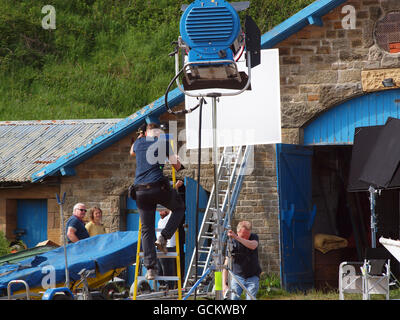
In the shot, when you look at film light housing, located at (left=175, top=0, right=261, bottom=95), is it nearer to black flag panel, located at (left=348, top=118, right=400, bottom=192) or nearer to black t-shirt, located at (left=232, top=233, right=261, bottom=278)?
black t-shirt, located at (left=232, top=233, right=261, bottom=278)

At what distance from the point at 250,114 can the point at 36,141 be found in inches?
316

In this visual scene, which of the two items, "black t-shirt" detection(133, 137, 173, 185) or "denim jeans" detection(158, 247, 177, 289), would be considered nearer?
"black t-shirt" detection(133, 137, 173, 185)

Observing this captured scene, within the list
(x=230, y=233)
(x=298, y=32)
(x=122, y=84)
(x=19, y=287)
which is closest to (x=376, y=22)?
(x=298, y=32)

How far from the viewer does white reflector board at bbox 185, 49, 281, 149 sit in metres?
10.3

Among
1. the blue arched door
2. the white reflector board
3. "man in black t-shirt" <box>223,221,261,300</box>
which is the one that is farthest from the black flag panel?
"man in black t-shirt" <box>223,221,261,300</box>

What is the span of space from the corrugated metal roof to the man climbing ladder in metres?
7.42

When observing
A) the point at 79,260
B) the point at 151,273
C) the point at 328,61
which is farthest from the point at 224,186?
the point at 151,273

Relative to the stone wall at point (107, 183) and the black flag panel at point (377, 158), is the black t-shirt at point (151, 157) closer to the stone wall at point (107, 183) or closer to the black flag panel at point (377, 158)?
the black flag panel at point (377, 158)

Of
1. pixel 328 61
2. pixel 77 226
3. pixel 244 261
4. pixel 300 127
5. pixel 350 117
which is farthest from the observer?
pixel 300 127

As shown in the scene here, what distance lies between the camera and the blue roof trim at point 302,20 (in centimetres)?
1243

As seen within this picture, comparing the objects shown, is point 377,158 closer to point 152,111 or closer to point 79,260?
point 79,260

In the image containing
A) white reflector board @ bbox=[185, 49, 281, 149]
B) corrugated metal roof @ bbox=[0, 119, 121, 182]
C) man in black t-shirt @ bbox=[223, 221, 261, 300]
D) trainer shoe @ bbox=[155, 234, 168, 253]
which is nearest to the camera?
trainer shoe @ bbox=[155, 234, 168, 253]

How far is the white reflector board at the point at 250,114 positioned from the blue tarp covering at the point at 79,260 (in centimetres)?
207

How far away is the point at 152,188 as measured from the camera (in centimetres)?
766
